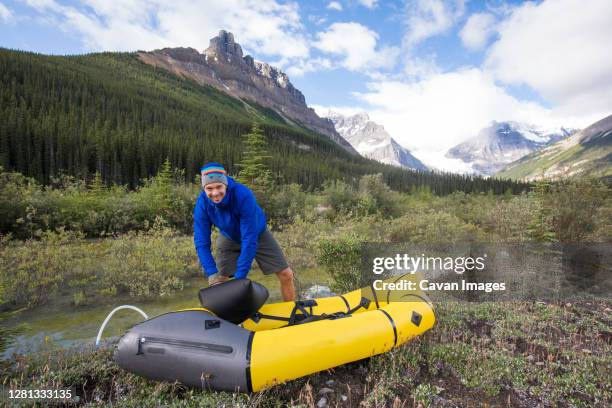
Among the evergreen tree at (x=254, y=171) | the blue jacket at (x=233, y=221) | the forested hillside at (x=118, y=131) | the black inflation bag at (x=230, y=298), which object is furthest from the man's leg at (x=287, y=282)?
the forested hillside at (x=118, y=131)

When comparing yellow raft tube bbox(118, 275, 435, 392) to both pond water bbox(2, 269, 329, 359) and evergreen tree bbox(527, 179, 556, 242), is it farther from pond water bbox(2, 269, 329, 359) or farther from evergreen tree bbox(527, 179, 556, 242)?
evergreen tree bbox(527, 179, 556, 242)

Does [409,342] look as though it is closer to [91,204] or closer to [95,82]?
[91,204]

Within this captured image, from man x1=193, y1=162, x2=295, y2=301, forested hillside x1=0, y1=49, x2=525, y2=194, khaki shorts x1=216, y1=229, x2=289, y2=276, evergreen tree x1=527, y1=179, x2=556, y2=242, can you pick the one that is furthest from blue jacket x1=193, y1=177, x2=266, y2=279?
forested hillside x1=0, y1=49, x2=525, y2=194

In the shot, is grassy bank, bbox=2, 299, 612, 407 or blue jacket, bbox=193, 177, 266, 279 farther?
blue jacket, bbox=193, 177, 266, 279

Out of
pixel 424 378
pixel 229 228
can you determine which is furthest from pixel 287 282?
pixel 424 378

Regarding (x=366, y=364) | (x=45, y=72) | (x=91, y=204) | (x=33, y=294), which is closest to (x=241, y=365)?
(x=366, y=364)

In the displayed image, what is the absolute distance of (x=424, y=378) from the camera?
3.69 meters

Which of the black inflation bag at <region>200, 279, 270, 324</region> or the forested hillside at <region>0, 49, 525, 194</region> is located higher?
the forested hillside at <region>0, 49, 525, 194</region>

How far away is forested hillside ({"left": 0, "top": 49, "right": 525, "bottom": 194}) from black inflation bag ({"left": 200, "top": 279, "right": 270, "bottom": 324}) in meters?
19.7

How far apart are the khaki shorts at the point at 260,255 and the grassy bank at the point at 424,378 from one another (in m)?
1.81

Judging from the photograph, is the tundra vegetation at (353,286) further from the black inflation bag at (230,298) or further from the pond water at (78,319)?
the black inflation bag at (230,298)

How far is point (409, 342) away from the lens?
435 centimetres

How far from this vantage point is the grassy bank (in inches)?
123

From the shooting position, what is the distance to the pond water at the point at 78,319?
518 cm
